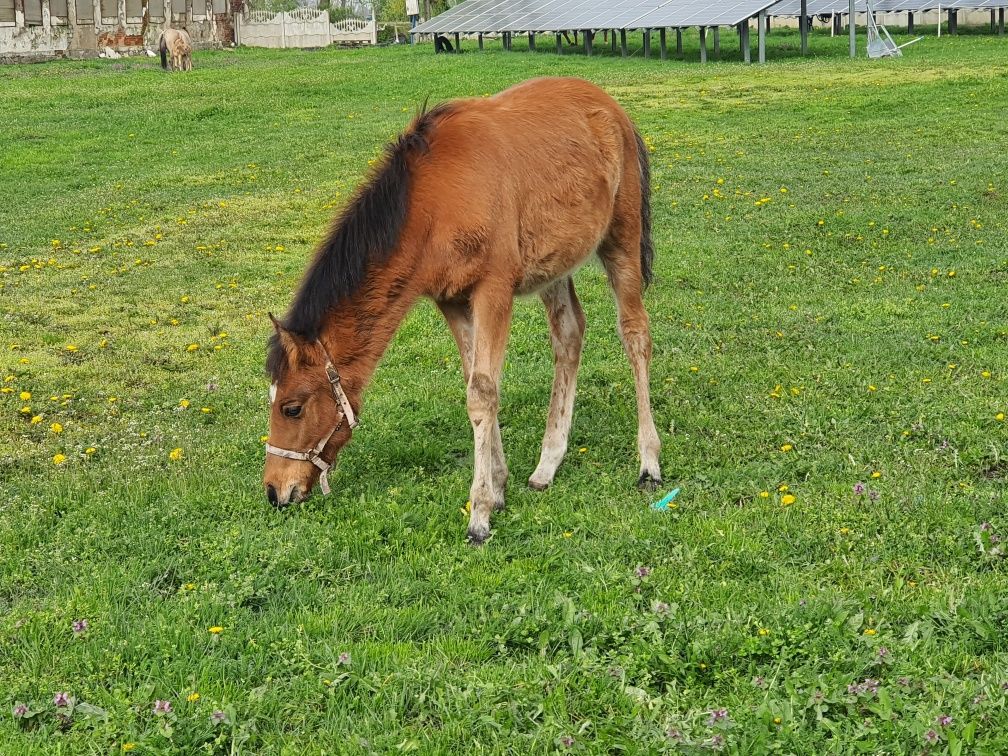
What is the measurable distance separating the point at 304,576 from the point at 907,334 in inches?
212

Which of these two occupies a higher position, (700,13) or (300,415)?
(700,13)

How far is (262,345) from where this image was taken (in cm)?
899

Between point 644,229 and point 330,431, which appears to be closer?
point 330,431

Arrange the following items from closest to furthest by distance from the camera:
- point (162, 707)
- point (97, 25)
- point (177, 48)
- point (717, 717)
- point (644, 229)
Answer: point (717, 717), point (162, 707), point (644, 229), point (177, 48), point (97, 25)

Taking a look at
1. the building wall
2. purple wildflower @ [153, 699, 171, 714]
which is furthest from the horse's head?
the building wall

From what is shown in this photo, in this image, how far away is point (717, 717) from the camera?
11.6 feet

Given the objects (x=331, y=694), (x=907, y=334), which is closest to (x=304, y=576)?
(x=331, y=694)

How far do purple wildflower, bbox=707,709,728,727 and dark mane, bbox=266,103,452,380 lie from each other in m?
2.69

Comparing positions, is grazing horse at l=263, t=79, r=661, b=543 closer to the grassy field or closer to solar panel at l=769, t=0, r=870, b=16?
the grassy field

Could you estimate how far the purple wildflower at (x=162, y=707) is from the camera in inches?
144

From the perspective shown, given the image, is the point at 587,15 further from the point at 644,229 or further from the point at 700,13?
the point at 644,229

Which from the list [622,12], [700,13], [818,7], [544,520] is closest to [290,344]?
[544,520]

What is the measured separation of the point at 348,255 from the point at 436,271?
0.43 metres

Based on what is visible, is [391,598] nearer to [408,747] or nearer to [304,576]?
[304,576]
